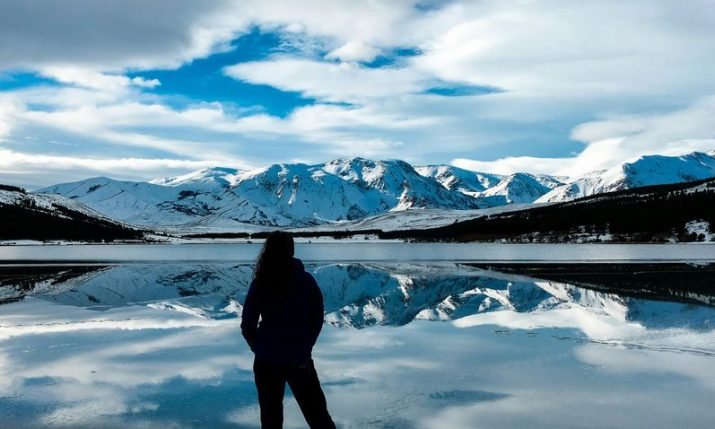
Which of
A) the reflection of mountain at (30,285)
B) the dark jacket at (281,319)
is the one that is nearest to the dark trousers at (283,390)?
the dark jacket at (281,319)

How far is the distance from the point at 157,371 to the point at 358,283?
24848 mm

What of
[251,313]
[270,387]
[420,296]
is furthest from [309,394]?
[420,296]

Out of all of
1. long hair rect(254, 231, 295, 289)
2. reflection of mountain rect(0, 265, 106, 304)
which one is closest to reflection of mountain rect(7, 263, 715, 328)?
reflection of mountain rect(0, 265, 106, 304)

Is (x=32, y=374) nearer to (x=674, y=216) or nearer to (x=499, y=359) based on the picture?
(x=499, y=359)

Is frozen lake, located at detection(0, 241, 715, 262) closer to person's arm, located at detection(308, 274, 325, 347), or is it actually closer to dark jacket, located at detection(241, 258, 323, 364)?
person's arm, located at detection(308, 274, 325, 347)

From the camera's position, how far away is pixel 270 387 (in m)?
7.45

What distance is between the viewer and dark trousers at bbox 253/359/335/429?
743cm

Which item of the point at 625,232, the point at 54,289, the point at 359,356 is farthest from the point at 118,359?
the point at 625,232

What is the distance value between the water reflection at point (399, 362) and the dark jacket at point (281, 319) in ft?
10.7

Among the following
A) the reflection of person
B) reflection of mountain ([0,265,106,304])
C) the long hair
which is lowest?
reflection of mountain ([0,265,106,304])

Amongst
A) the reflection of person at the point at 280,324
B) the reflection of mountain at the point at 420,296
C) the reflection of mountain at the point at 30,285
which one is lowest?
the reflection of mountain at the point at 420,296

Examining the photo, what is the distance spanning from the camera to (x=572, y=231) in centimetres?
Result: 19212

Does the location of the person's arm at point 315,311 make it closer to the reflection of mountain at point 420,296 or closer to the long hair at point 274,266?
the long hair at point 274,266

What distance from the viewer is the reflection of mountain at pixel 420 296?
23.0 metres
